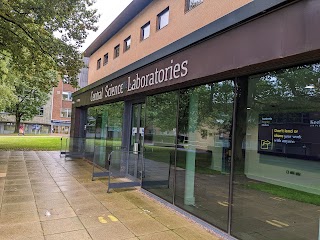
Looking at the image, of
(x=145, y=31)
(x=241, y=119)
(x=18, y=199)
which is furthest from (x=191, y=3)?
(x=18, y=199)

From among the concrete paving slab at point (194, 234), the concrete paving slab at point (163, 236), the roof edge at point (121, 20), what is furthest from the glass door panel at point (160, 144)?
the roof edge at point (121, 20)

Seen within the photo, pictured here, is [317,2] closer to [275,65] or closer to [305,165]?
[275,65]

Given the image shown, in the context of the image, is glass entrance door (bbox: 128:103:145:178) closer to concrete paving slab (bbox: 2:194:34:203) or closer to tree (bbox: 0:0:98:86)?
concrete paving slab (bbox: 2:194:34:203)

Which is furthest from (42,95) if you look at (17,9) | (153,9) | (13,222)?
(13,222)

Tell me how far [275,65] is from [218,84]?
1360 millimetres

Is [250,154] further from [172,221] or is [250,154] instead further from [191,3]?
[191,3]

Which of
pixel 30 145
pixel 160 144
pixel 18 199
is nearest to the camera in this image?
pixel 18 199

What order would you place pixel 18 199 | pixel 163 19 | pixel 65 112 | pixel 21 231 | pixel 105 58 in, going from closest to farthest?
pixel 21 231 → pixel 18 199 → pixel 163 19 → pixel 105 58 → pixel 65 112

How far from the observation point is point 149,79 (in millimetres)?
6434

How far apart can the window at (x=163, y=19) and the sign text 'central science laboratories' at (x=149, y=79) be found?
2388mm

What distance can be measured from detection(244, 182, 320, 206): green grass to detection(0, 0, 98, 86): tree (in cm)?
940

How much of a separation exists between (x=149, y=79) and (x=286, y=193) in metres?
3.72

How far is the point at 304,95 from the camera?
3.59 metres

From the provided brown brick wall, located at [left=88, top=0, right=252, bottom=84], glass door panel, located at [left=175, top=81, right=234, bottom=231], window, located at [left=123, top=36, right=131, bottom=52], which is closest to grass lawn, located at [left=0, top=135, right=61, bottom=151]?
brown brick wall, located at [left=88, top=0, right=252, bottom=84]
